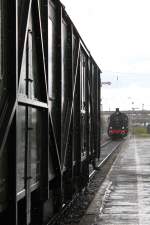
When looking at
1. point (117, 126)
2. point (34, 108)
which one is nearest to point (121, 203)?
point (34, 108)

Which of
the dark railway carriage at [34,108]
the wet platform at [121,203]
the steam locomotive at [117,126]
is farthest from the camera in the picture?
the steam locomotive at [117,126]

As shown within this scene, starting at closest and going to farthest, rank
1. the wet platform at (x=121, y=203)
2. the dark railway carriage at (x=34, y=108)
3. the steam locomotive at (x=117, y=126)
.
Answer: the dark railway carriage at (x=34, y=108) → the wet platform at (x=121, y=203) → the steam locomotive at (x=117, y=126)

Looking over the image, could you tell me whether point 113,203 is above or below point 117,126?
below

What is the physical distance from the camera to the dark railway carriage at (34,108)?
526cm

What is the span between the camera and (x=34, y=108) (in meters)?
6.63

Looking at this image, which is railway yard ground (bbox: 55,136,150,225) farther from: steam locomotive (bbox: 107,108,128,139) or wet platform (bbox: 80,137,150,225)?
steam locomotive (bbox: 107,108,128,139)

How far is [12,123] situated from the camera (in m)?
5.32

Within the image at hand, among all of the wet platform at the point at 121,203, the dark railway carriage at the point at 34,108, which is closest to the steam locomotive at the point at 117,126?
the wet platform at the point at 121,203

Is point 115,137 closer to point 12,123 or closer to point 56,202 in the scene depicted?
point 56,202

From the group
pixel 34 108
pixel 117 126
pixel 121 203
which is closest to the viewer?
pixel 34 108

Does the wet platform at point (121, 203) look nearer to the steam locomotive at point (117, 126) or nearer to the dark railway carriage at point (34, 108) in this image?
the dark railway carriage at point (34, 108)

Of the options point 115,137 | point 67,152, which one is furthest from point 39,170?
point 115,137

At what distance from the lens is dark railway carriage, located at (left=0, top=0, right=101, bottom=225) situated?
5.26 meters

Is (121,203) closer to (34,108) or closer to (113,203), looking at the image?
(113,203)
